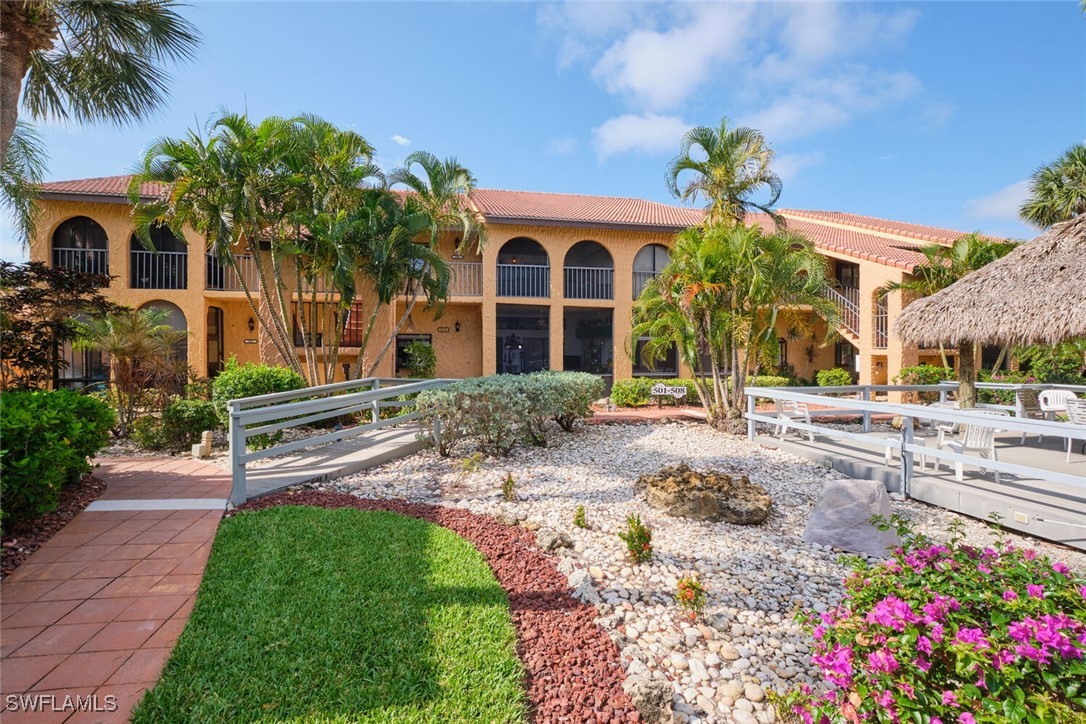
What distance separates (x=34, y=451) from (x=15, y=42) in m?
5.00

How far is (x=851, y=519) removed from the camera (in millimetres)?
4715

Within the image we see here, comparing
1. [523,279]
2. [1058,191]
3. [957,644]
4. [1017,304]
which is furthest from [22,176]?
[1058,191]

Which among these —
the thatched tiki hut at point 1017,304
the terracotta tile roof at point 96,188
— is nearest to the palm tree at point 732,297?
the thatched tiki hut at point 1017,304

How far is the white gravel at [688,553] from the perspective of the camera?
2.87 meters

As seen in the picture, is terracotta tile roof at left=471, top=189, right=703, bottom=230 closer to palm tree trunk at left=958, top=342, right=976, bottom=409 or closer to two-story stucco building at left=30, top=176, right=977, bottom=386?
two-story stucco building at left=30, top=176, right=977, bottom=386

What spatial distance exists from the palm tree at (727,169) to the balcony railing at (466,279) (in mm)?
7182

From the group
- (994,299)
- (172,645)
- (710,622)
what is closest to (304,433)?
(172,645)

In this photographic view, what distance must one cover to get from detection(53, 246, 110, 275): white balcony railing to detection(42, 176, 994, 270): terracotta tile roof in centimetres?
168

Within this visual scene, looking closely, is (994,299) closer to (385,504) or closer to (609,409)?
(609,409)

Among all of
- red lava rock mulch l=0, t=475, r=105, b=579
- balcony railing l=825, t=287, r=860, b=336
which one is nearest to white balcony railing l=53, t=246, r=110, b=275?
red lava rock mulch l=0, t=475, r=105, b=579

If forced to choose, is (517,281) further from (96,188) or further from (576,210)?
(96,188)

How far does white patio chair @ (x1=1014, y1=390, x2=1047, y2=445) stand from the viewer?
8.82 meters

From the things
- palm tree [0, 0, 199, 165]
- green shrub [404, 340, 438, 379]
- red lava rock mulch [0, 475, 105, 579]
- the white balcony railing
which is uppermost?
palm tree [0, 0, 199, 165]

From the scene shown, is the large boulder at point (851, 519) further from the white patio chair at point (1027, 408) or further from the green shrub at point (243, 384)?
the green shrub at point (243, 384)
